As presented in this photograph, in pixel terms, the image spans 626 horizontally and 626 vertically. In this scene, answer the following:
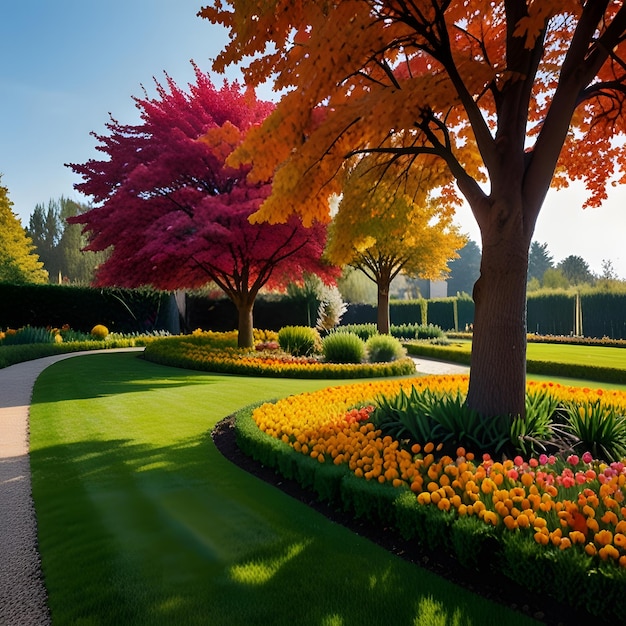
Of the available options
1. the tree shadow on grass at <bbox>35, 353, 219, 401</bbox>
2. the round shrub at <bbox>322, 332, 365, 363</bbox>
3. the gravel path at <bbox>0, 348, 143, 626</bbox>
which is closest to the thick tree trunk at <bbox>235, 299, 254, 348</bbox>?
the tree shadow on grass at <bbox>35, 353, 219, 401</bbox>

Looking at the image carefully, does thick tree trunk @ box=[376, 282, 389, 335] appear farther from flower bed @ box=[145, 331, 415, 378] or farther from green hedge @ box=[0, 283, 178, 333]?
green hedge @ box=[0, 283, 178, 333]

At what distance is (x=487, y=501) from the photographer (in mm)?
3139

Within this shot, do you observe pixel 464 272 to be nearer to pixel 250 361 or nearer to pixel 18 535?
pixel 250 361

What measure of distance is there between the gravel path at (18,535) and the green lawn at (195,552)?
0.08 m

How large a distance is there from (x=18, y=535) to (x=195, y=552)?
1.40 metres

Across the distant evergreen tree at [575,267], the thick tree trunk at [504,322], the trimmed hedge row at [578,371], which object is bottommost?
the trimmed hedge row at [578,371]

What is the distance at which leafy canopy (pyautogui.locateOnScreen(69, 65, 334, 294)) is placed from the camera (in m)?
11.5

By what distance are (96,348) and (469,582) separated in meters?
16.7

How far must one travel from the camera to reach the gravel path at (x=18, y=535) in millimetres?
2624

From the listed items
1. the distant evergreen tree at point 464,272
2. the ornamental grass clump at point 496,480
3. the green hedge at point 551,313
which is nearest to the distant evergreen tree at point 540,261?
the distant evergreen tree at point 464,272

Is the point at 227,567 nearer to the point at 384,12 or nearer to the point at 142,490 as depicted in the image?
the point at 142,490

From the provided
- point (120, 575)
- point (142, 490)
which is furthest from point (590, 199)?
point (120, 575)

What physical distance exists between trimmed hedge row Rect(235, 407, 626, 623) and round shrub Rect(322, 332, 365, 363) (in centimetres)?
834

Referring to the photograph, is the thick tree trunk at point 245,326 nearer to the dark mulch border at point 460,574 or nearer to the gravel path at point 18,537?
the gravel path at point 18,537
